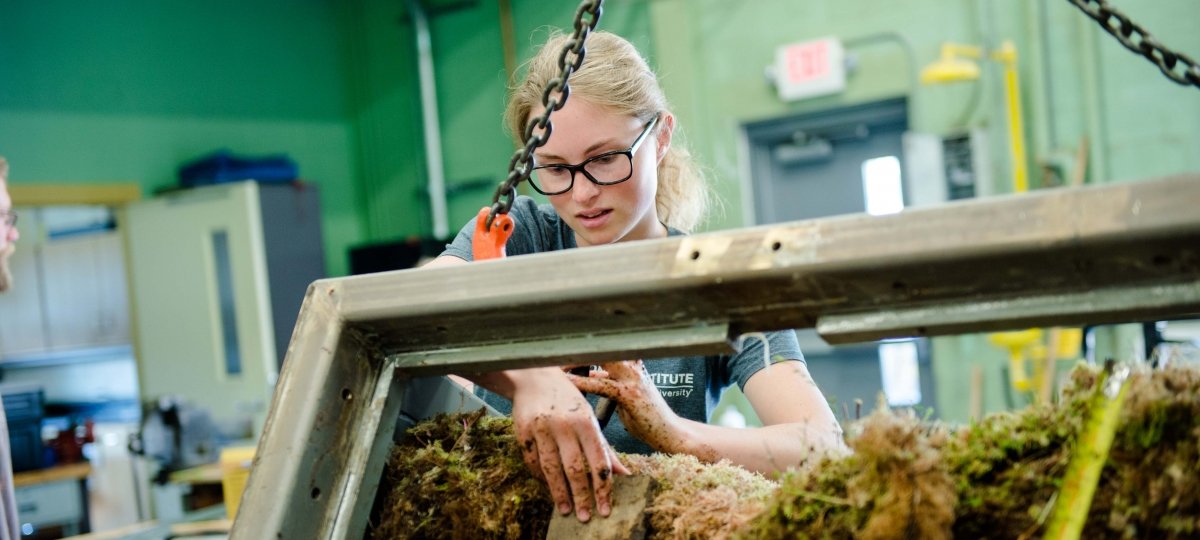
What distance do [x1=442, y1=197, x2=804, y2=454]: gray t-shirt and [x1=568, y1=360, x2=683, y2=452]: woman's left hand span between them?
0.93 ft

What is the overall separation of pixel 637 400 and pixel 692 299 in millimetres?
299

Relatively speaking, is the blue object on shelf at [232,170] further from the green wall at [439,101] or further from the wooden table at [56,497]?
the wooden table at [56,497]

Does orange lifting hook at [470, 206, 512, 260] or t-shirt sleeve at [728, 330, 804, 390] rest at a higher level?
orange lifting hook at [470, 206, 512, 260]

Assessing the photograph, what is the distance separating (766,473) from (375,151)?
5365 millimetres

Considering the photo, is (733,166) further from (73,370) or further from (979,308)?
(73,370)

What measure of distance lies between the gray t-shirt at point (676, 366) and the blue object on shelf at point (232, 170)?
3.88 m

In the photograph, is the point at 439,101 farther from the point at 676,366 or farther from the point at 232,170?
the point at 676,366

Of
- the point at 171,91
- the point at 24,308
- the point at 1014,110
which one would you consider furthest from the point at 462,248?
the point at 24,308

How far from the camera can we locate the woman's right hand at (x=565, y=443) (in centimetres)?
88

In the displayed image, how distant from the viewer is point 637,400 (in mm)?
1021

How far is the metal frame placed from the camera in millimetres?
631

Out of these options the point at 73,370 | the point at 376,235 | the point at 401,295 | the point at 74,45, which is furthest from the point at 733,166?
the point at 73,370

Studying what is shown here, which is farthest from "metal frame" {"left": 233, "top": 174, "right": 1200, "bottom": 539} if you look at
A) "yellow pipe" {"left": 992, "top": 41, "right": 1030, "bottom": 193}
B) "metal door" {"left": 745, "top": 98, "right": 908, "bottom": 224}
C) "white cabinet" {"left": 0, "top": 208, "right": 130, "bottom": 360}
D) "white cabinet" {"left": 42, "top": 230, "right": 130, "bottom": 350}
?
"white cabinet" {"left": 0, "top": 208, "right": 130, "bottom": 360}

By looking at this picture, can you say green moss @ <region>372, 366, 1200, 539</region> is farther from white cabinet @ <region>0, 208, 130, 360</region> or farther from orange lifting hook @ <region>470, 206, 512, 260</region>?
white cabinet @ <region>0, 208, 130, 360</region>
